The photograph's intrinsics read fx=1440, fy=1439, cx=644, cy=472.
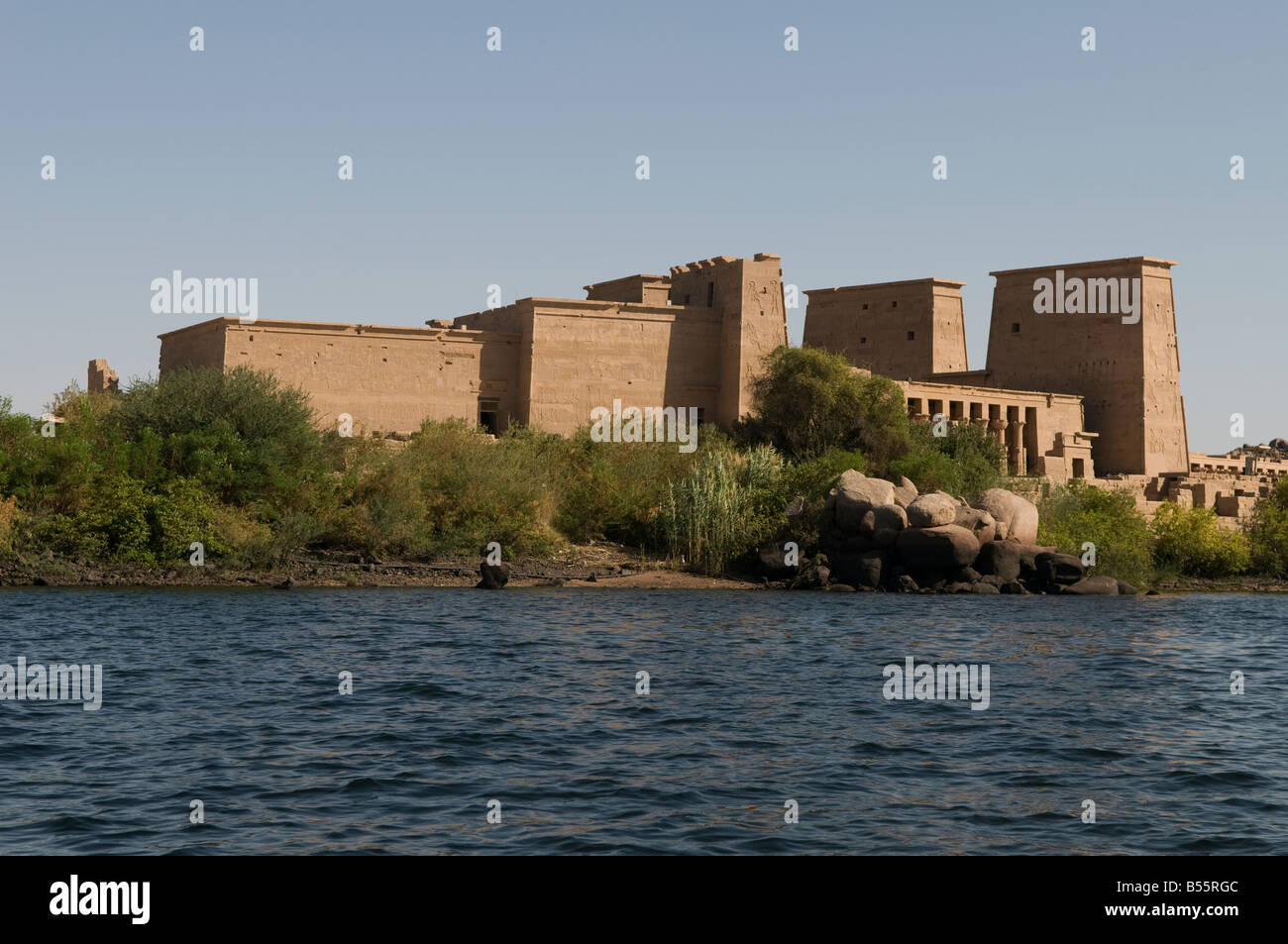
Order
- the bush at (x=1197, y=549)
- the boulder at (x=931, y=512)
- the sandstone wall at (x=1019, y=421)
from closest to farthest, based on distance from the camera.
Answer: the boulder at (x=931, y=512) → the bush at (x=1197, y=549) → the sandstone wall at (x=1019, y=421)

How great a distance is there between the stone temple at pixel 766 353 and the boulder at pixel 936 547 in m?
12.1

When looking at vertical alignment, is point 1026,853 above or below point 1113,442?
below

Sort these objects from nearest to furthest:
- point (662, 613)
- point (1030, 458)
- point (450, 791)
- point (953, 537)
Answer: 1. point (450, 791)
2. point (662, 613)
3. point (953, 537)
4. point (1030, 458)

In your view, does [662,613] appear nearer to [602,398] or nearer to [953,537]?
[953,537]

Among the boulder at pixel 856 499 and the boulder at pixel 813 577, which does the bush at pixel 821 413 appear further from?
the boulder at pixel 813 577

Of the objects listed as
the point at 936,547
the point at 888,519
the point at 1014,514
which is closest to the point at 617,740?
the point at 936,547

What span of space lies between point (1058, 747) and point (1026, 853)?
4.64 metres

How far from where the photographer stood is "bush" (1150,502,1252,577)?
45.3 m

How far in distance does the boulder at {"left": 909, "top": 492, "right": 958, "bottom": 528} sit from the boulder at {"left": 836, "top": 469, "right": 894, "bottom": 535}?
0.79 meters

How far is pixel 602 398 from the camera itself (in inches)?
1836

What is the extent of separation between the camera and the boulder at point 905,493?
3859 cm

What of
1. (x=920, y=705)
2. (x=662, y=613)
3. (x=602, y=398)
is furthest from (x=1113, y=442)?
(x=920, y=705)

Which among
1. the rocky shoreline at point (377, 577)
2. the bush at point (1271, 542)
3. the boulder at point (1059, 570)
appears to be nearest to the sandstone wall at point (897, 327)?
the bush at point (1271, 542)

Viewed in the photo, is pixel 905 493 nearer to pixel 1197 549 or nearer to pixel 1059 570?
pixel 1059 570
